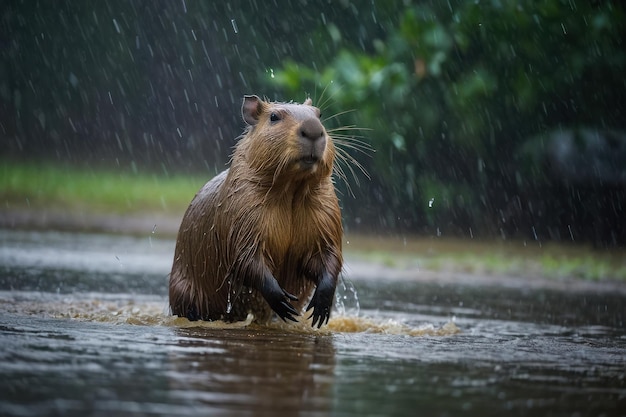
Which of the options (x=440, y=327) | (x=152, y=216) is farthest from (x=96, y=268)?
(x=152, y=216)

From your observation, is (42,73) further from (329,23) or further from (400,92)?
(400,92)

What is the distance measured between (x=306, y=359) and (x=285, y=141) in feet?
5.30

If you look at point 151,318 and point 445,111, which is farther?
point 445,111

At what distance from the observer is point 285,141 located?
566 cm

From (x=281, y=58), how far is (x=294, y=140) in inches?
583

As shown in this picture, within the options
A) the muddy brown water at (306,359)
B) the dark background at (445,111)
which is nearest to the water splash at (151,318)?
the muddy brown water at (306,359)

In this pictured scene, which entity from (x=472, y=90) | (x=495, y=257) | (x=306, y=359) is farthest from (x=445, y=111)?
(x=306, y=359)

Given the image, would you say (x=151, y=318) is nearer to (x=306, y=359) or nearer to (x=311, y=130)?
(x=311, y=130)

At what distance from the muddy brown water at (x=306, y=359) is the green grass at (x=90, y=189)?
8.63 metres

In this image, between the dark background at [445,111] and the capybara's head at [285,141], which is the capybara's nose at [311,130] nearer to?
the capybara's head at [285,141]

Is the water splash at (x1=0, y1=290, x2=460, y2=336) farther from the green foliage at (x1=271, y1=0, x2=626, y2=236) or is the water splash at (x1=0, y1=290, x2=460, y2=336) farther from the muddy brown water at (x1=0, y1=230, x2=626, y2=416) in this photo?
the green foliage at (x1=271, y1=0, x2=626, y2=236)

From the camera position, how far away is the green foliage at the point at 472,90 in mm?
14789

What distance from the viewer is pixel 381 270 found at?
11.8 meters

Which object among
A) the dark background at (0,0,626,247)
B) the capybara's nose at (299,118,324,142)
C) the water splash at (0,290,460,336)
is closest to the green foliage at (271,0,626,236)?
the dark background at (0,0,626,247)
